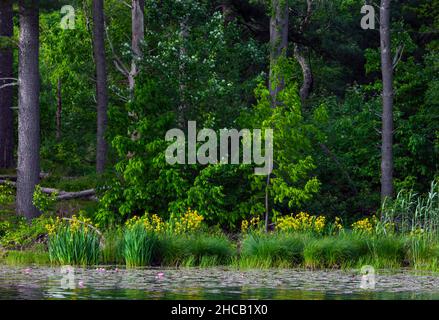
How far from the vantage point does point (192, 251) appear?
64.1ft

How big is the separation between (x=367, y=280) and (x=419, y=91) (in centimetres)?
1492

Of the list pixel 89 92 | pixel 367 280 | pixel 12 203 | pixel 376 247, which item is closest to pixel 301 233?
pixel 376 247

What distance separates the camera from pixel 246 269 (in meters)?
18.5

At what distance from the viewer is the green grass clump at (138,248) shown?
61.6 feet

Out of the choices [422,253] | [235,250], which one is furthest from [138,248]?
[422,253]

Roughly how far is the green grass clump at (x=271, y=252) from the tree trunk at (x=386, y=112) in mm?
6714

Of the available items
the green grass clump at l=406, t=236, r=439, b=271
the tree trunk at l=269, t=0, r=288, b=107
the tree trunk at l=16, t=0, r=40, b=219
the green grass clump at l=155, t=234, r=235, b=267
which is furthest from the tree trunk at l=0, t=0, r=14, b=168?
the green grass clump at l=406, t=236, r=439, b=271

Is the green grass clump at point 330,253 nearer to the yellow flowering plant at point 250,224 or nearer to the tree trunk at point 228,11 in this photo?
the yellow flowering plant at point 250,224

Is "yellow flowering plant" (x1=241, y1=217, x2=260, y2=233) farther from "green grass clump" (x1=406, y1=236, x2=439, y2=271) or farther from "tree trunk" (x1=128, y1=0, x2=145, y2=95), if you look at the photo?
"tree trunk" (x1=128, y1=0, x2=145, y2=95)

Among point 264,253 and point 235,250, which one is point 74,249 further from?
point 264,253

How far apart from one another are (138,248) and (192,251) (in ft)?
4.19

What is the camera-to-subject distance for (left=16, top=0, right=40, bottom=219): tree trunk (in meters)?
23.1

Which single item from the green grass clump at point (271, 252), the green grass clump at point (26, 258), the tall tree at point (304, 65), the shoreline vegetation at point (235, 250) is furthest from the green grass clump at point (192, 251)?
the tall tree at point (304, 65)

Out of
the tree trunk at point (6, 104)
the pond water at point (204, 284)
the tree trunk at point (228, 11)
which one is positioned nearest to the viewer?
the pond water at point (204, 284)
